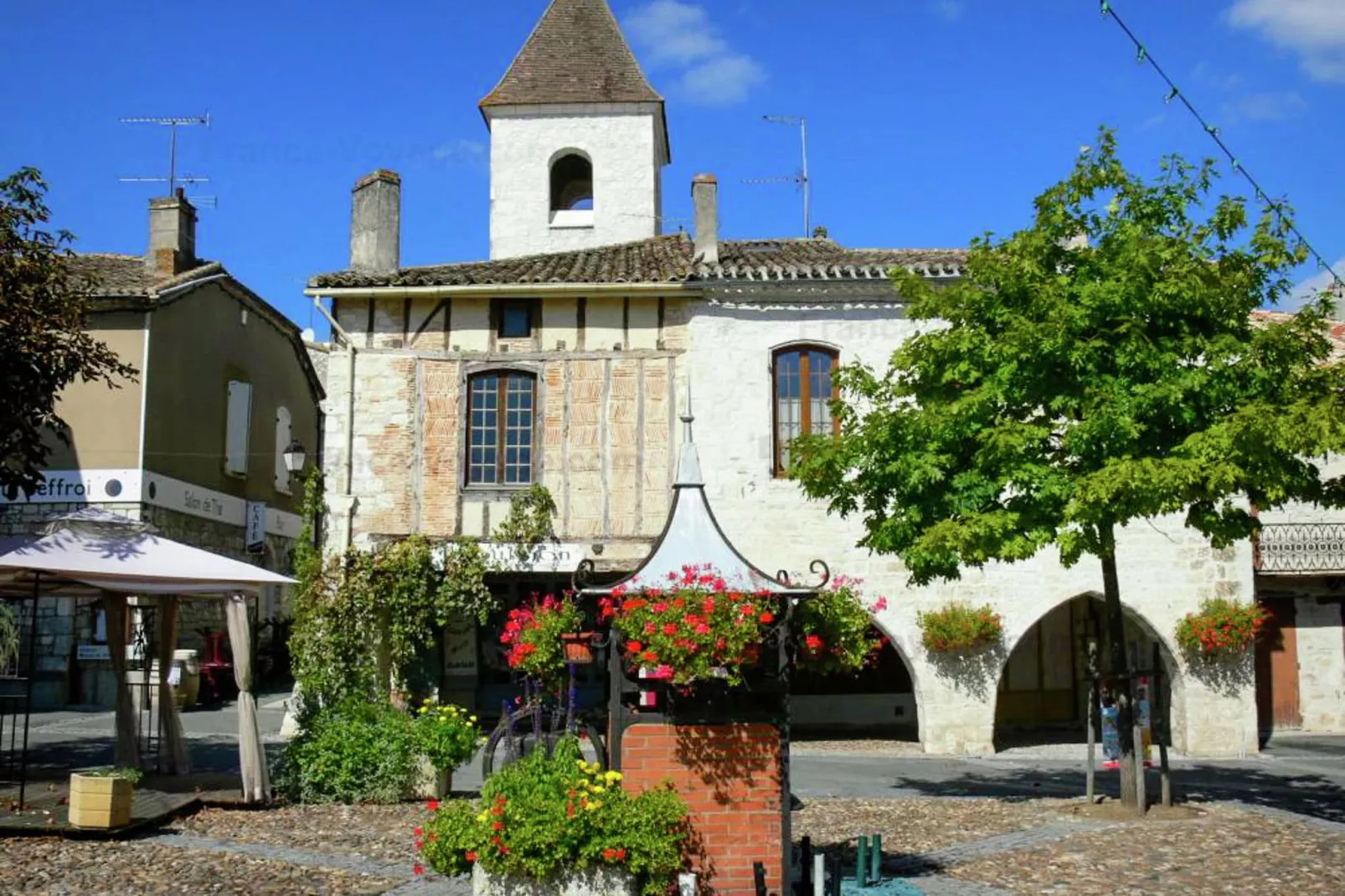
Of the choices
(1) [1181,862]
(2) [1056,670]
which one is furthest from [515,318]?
(1) [1181,862]

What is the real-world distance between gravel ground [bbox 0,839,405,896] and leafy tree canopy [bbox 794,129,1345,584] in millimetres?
5618

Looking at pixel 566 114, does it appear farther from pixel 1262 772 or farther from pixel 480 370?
pixel 1262 772

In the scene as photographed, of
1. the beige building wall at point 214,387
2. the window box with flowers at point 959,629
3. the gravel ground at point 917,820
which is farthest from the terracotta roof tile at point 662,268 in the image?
the gravel ground at point 917,820

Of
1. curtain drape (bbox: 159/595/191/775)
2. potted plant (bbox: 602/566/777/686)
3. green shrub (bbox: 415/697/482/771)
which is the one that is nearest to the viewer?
potted plant (bbox: 602/566/777/686)

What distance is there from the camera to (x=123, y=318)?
69.4ft

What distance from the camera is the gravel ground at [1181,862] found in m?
8.87

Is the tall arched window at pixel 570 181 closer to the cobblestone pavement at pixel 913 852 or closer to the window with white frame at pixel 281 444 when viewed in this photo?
the window with white frame at pixel 281 444

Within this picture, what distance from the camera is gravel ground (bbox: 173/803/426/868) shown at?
1010 cm

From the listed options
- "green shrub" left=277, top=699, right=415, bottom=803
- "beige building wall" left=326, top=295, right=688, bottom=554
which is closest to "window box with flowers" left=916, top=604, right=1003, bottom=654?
"beige building wall" left=326, top=295, right=688, bottom=554

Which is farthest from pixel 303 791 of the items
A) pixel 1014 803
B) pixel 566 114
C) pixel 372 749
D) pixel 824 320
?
pixel 566 114

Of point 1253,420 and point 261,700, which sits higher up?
point 1253,420

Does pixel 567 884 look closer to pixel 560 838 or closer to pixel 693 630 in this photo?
pixel 560 838

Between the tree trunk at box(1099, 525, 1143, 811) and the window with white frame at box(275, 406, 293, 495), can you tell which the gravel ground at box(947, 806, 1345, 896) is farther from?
the window with white frame at box(275, 406, 293, 495)

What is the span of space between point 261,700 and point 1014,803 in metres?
14.7
